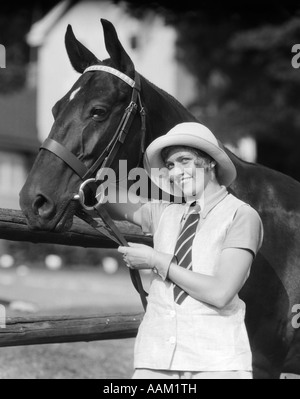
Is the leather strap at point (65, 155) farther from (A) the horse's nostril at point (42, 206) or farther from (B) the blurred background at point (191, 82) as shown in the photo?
(B) the blurred background at point (191, 82)

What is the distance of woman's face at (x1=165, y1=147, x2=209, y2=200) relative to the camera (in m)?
2.79

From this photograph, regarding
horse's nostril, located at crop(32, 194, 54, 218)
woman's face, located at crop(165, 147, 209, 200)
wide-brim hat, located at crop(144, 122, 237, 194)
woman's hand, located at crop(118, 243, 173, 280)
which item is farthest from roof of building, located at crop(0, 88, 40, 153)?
woman's hand, located at crop(118, 243, 173, 280)

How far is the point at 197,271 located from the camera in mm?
2719

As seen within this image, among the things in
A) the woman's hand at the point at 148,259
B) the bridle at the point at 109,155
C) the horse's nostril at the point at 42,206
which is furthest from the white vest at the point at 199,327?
the horse's nostril at the point at 42,206

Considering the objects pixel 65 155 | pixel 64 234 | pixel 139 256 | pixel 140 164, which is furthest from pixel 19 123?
pixel 139 256

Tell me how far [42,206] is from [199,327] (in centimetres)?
86

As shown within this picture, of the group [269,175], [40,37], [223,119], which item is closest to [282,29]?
[223,119]

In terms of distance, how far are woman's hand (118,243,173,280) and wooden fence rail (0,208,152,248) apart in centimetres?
100

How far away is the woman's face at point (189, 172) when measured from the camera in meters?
2.79

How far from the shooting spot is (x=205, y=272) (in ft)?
8.90

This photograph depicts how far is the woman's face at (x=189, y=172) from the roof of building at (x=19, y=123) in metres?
23.6

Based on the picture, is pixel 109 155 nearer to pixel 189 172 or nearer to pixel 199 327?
pixel 189 172
